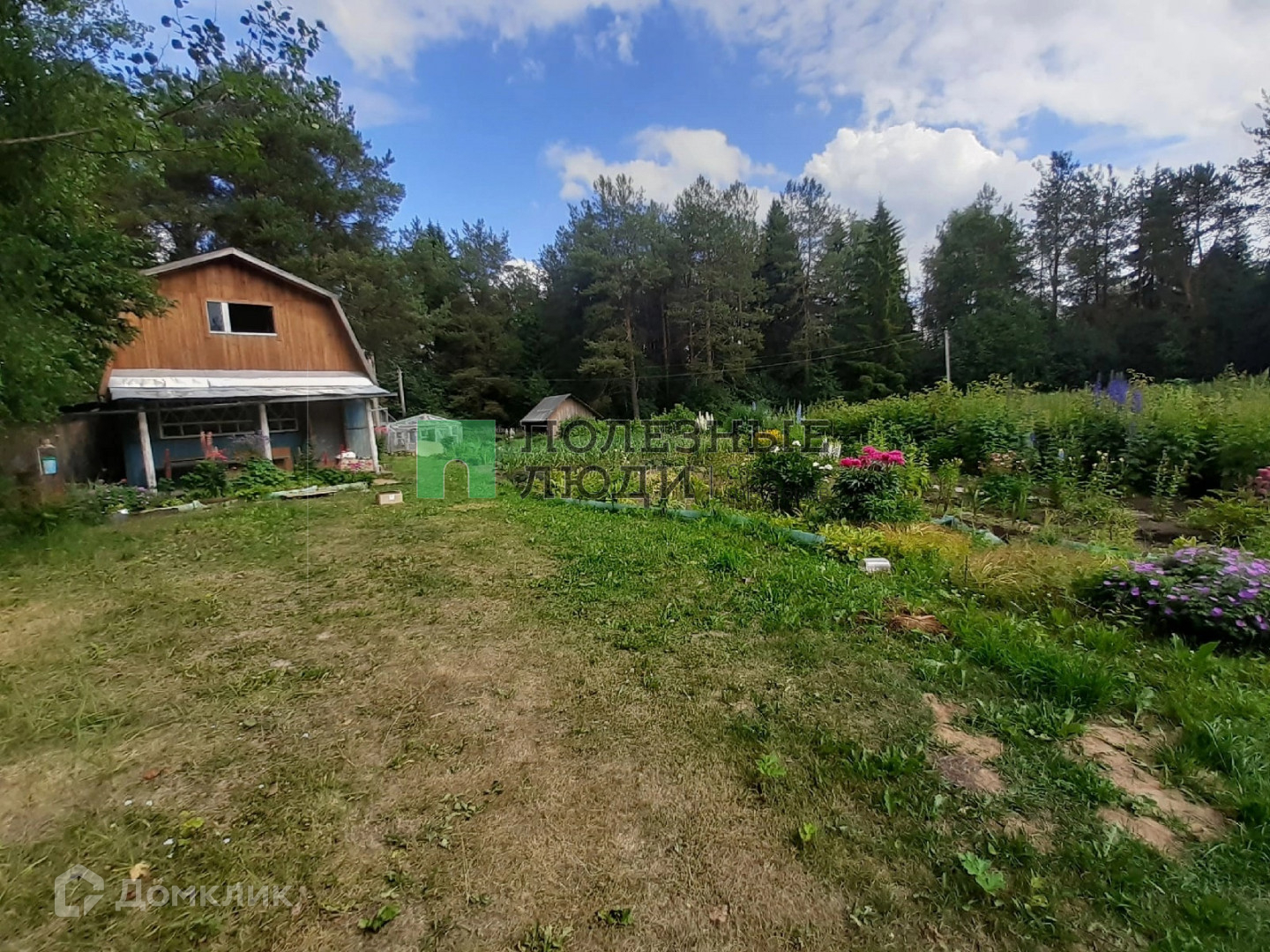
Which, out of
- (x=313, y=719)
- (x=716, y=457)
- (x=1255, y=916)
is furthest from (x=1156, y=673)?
(x=716, y=457)

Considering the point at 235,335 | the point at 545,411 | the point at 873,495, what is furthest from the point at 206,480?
the point at 545,411

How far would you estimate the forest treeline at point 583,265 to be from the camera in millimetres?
4320

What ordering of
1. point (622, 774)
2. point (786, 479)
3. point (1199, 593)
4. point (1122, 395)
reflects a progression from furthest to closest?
point (1122, 395), point (786, 479), point (1199, 593), point (622, 774)

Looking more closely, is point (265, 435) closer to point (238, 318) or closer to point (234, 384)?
point (234, 384)

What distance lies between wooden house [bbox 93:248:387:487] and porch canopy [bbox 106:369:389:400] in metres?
0.02

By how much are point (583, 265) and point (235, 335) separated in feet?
65.6

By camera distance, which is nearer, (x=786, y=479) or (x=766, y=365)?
(x=786, y=479)

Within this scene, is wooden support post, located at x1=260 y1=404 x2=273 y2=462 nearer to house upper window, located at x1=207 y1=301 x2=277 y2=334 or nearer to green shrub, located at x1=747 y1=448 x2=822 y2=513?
house upper window, located at x1=207 y1=301 x2=277 y2=334

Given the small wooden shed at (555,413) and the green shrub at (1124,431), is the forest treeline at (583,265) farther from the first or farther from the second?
the green shrub at (1124,431)

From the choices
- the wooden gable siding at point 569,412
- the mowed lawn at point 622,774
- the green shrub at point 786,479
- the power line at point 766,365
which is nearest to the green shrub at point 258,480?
the mowed lawn at point 622,774

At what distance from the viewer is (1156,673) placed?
2.62 metres

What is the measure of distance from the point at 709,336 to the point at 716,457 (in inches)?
792

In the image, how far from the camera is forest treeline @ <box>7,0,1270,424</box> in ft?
14.2

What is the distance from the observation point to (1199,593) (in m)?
2.92
